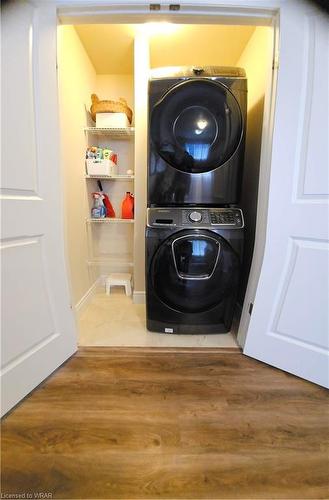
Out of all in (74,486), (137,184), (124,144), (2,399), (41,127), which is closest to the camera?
(74,486)

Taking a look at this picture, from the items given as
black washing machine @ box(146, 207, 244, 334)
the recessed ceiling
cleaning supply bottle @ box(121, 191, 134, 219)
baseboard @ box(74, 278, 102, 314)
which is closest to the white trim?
baseboard @ box(74, 278, 102, 314)

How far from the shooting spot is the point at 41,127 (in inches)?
43.5

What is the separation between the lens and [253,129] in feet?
5.70

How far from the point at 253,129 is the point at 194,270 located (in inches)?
45.8

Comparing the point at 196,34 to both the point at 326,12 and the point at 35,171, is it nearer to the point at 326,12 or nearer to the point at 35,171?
the point at 326,12

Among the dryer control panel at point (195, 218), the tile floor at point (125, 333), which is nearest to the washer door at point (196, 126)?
the dryer control panel at point (195, 218)

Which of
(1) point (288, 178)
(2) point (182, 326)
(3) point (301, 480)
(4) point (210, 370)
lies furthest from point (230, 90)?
(3) point (301, 480)

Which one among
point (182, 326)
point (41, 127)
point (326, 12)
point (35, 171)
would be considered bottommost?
point (182, 326)

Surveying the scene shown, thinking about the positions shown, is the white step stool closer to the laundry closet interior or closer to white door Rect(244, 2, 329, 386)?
the laundry closet interior

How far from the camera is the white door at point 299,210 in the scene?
3.63ft

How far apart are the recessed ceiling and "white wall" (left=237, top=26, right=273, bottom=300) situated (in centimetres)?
15

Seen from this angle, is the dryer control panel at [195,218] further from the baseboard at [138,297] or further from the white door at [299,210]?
the baseboard at [138,297]

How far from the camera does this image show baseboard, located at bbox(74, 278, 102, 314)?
187 centimetres

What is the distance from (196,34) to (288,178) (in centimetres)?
140
